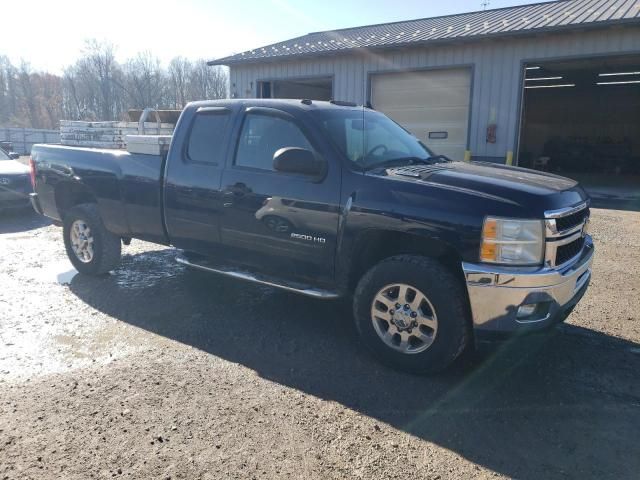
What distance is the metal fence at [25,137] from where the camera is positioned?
34.6 m

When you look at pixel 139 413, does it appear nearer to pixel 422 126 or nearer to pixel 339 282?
pixel 339 282

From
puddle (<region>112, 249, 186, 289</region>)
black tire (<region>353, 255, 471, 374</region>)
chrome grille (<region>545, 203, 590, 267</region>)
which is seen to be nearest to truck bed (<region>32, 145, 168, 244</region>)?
puddle (<region>112, 249, 186, 289</region>)

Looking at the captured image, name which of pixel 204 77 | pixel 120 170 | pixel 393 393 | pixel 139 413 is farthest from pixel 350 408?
pixel 204 77

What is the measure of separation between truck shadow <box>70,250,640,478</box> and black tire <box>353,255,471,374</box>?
133mm

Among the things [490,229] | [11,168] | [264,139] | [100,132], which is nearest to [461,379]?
[490,229]

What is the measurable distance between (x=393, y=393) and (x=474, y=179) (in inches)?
64.9

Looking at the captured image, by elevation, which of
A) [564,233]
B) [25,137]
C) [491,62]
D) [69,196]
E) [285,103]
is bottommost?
[69,196]

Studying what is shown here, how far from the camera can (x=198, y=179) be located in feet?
15.7

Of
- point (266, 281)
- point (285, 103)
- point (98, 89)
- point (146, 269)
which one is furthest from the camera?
point (98, 89)

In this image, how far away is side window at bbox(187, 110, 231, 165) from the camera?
189 inches

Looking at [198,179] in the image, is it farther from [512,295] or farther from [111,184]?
[512,295]

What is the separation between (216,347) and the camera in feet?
13.7

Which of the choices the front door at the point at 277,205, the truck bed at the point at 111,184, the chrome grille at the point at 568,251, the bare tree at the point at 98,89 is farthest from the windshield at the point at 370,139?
the bare tree at the point at 98,89

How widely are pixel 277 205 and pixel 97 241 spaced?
9.01ft
